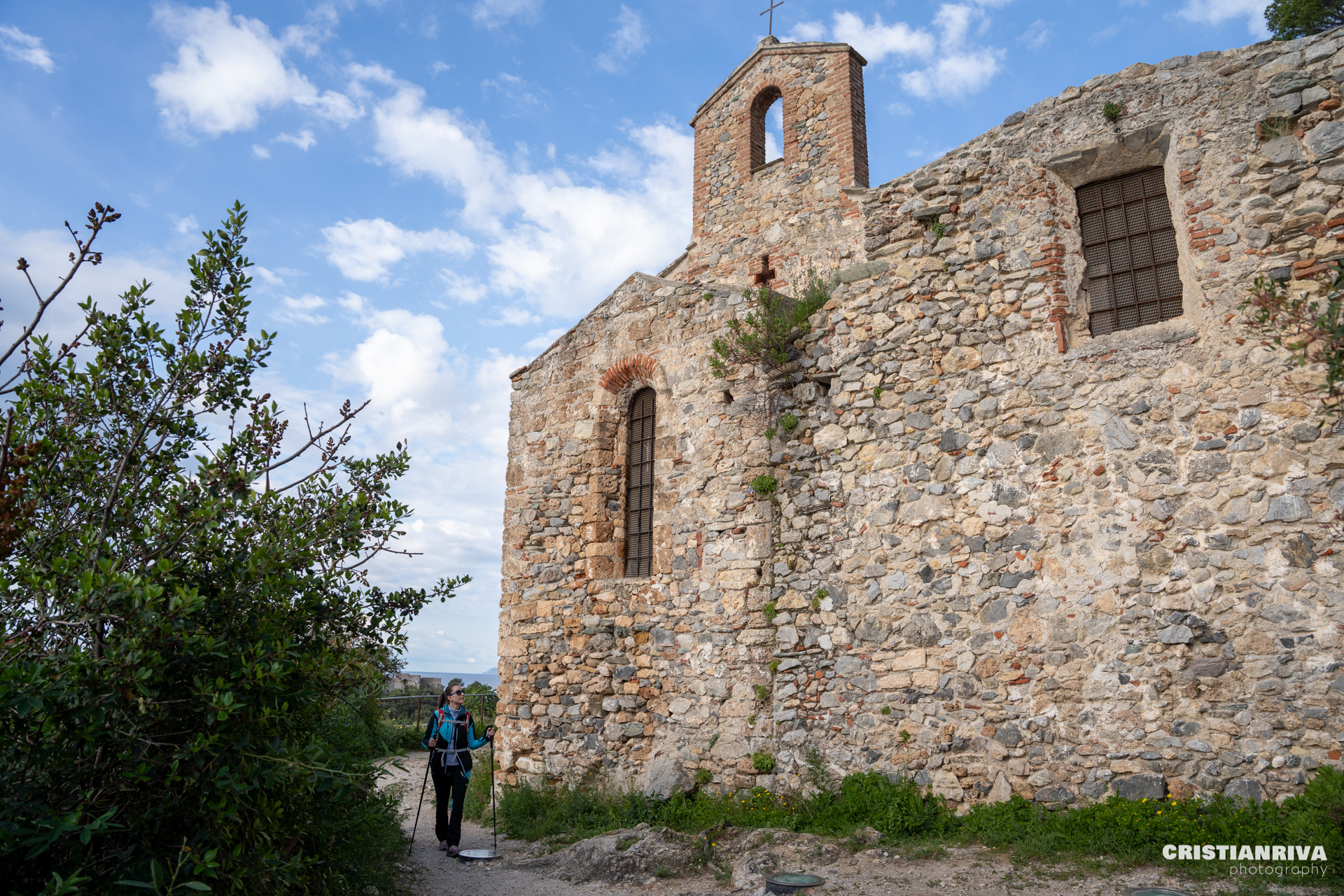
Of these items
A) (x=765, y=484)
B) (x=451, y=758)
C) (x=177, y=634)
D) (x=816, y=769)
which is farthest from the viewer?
(x=765, y=484)

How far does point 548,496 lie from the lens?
10328 mm

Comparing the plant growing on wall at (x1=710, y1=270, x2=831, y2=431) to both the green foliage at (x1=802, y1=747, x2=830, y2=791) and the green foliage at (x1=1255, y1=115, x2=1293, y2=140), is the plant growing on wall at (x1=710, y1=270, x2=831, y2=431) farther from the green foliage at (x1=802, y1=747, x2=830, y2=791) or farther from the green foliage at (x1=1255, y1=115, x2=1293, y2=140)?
the green foliage at (x1=1255, y1=115, x2=1293, y2=140)

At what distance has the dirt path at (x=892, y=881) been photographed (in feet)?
15.9

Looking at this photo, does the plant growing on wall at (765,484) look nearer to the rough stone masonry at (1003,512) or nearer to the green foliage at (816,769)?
the rough stone masonry at (1003,512)

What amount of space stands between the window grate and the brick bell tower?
5576 mm

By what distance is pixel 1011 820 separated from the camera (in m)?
5.93

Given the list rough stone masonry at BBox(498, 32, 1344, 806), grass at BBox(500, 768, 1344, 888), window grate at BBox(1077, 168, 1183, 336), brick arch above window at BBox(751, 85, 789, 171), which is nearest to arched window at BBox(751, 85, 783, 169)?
brick arch above window at BBox(751, 85, 789, 171)

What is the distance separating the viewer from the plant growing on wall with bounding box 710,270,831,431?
8414 mm

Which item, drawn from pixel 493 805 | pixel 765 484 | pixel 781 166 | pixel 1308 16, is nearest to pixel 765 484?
pixel 765 484

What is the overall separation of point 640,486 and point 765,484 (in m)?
2.11

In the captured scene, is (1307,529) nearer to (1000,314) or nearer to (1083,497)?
(1083,497)

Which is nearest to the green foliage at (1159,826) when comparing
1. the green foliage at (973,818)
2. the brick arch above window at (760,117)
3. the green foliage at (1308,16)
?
the green foliage at (973,818)

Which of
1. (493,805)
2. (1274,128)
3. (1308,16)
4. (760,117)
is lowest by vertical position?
(493,805)

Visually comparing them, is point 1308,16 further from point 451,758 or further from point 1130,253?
point 451,758
